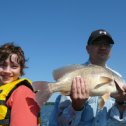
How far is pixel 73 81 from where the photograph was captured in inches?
302

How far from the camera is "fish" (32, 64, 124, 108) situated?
7.68m

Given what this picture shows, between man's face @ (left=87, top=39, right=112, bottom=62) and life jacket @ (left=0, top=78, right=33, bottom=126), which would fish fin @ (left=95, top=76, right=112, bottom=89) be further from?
life jacket @ (left=0, top=78, right=33, bottom=126)

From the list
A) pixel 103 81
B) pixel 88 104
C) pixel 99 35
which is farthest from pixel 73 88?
pixel 99 35

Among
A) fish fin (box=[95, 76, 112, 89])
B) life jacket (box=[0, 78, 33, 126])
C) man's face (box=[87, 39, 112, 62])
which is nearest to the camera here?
life jacket (box=[0, 78, 33, 126])

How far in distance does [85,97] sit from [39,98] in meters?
1.17

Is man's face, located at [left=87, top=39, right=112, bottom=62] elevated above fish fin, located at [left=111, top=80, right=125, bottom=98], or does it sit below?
above

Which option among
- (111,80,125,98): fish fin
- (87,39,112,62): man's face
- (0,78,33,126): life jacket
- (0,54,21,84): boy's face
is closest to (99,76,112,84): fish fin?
(111,80,125,98): fish fin

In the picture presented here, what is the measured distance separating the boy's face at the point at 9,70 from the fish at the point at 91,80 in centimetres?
57

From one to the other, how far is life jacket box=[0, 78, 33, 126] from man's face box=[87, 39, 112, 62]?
6.45 feet

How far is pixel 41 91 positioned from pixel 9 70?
726 millimetres

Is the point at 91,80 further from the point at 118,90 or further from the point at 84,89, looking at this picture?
the point at 118,90

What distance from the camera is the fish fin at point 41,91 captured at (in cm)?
696

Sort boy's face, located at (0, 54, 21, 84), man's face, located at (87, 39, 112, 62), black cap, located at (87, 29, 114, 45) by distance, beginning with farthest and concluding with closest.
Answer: black cap, located at (87, 29, 114, 45) → man's face, located at (87, 39, 112, 62) → boy's face, located at (0, 54, 21, 84)

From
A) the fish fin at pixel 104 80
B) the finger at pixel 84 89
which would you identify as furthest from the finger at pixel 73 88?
the fish fin at pixel 104 80
